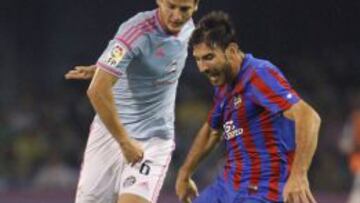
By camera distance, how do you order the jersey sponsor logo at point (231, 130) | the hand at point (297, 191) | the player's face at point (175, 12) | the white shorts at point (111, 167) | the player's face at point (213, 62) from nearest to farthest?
1. the hand at point (297, 191)
2. the player's face at point (213, 62)
3. the jersey sponsor logo at point (231, 130)
4. the player's face at point (175, 12)
5. the white shorts at point (111, 167)

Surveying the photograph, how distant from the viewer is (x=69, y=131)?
491 inches

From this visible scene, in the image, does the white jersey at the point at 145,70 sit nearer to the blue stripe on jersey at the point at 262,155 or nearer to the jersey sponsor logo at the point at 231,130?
the jersey sponsor logo at the point at 231,130

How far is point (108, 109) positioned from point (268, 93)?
38.6 inches

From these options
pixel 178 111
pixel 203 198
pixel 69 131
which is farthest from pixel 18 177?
pixel 203 198

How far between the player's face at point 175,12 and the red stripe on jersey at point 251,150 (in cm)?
89

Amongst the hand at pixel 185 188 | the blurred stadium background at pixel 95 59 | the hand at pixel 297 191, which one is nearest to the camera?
the hand at pixel 297 191

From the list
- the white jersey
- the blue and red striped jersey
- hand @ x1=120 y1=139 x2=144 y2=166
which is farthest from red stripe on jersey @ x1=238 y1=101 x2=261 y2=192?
the white jersey

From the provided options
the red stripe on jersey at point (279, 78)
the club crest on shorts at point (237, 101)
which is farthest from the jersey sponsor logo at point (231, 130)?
the red stripe on jersey at point (279, 78)

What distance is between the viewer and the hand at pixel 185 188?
6.17 m

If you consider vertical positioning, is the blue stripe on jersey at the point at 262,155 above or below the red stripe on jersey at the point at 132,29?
below

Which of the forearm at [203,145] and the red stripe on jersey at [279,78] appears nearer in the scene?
the red stripe on jersey at [279,78]

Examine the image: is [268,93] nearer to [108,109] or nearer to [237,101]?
[237,101]

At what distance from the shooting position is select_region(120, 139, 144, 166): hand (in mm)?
6137

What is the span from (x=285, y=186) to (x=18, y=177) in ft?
22.7
